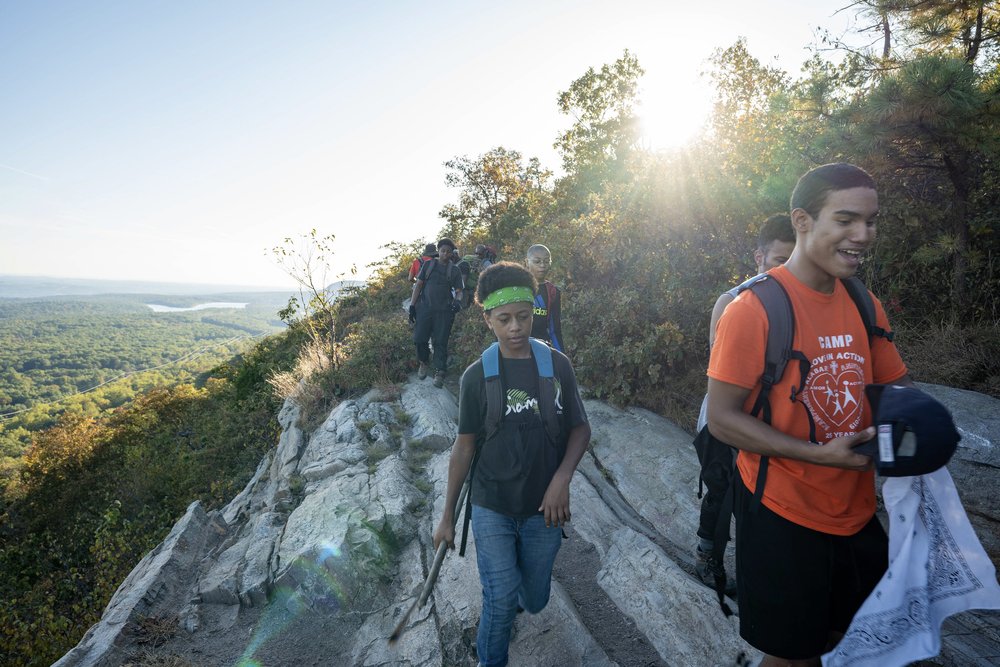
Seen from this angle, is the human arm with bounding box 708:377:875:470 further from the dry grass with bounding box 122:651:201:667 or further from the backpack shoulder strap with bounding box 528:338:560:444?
the dry grass with bounding box 122:651:201:667

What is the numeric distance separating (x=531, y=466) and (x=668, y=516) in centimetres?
282

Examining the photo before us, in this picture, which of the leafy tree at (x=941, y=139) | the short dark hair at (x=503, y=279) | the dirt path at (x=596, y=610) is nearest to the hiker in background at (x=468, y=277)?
the dirt path at (x=596, y=610)

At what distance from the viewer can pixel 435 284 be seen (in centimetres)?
816

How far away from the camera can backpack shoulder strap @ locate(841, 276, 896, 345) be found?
1846mm

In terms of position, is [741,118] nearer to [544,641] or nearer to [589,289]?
[589,289]

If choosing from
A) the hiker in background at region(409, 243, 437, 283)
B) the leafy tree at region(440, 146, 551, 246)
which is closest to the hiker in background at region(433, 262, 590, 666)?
the hiker in background at region(409, 243, 437, 283)

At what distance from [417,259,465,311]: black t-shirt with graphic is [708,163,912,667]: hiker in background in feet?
21.7


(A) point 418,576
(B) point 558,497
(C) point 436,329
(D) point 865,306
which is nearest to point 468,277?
(C) point 436,329

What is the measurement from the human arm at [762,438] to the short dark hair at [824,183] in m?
→ 0.72

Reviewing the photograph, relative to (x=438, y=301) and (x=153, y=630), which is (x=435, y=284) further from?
(x=153, y=630)

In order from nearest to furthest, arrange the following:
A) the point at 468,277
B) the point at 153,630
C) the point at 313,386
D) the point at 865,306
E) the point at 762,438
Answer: the point at 762,438 → the point at 865,306 → the point at 153,630 → the point at 313,386 → the point at 468,277

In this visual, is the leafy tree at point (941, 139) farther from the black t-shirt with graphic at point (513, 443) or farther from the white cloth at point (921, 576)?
the black t-shirt with graphic at point (513, 443)

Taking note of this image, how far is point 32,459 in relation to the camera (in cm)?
1555

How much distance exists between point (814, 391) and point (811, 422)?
109 millimetres
